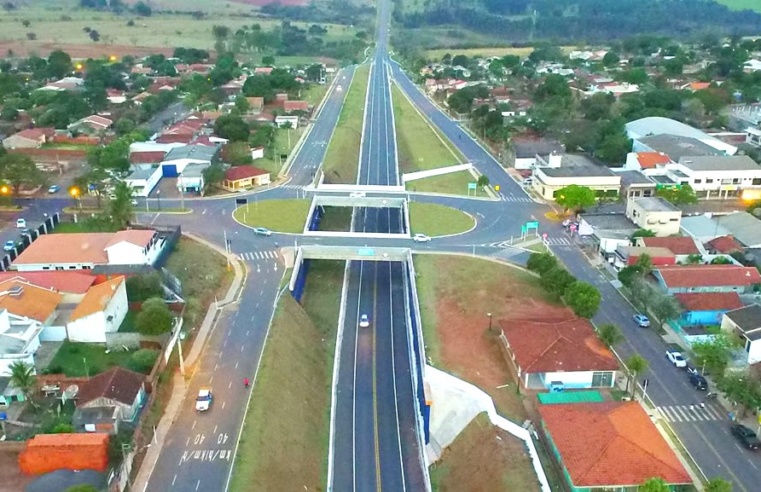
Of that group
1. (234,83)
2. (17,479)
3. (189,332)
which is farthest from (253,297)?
(234,83)

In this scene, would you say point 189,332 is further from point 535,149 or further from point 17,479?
point 535,149

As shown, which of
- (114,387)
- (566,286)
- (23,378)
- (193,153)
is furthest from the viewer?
(193,153)

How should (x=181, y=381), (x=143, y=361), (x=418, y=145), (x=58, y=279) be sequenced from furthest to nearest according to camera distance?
1. (x=418, y=145)
2. (x=58, y=279)
3. (x=181, y=381)
4. (x=143, y=361)

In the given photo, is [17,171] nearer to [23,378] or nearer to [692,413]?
[23,378]

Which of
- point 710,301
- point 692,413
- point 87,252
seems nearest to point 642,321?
point 710,301

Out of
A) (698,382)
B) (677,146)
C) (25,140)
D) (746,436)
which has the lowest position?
(746,436)

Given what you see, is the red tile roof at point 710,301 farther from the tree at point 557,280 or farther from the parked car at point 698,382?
the tree at point 557,280

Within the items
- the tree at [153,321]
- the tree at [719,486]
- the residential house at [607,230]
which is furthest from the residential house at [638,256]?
the tree at [153,321]
